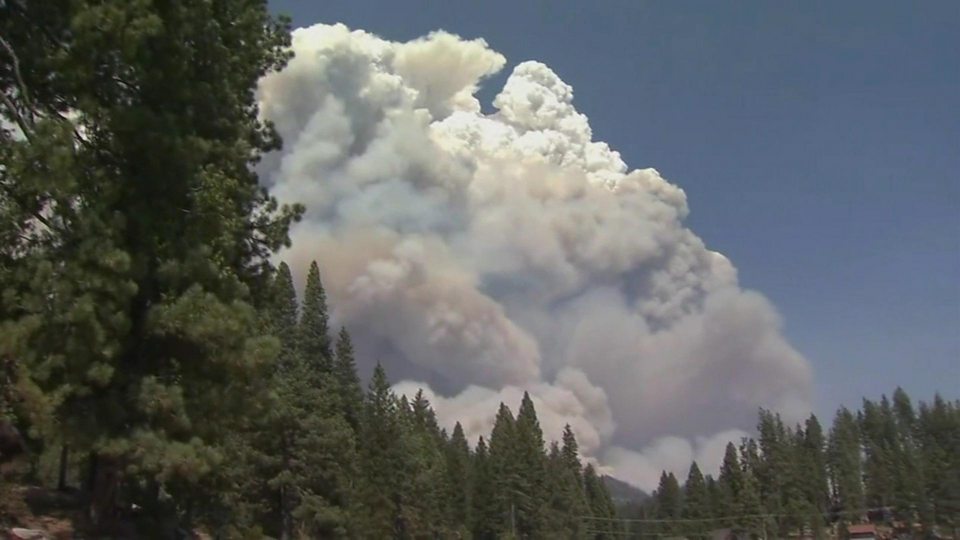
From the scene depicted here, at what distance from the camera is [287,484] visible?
51.8 metres

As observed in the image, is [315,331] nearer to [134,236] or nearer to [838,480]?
[134,236]

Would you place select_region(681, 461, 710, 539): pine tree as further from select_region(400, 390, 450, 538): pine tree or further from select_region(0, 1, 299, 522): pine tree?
select_region(0, 1, 299, 522): pine tree

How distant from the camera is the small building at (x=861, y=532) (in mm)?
133000

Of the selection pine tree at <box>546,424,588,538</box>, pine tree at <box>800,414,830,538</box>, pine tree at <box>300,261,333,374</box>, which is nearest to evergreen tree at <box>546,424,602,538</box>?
pine tree at <box>546,424,588,538</box>

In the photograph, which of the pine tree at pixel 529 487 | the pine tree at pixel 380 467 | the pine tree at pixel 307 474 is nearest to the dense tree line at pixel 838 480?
the pine tree at pixel 529 487

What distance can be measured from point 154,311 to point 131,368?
1.36 meters

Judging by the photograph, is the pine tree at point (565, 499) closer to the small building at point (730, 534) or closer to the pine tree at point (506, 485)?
the pine tree at point (506, 485)

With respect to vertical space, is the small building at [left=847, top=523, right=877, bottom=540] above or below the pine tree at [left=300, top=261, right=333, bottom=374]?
below

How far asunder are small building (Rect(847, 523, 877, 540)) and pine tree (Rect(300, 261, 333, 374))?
98858 mm

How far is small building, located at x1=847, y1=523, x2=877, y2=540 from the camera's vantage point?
133000 mm

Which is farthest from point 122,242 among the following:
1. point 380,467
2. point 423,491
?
point 423,491

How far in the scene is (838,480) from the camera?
152125 millimetres

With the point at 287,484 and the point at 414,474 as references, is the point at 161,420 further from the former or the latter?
the point at 414,474

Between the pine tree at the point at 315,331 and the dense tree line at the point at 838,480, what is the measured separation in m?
89.4
